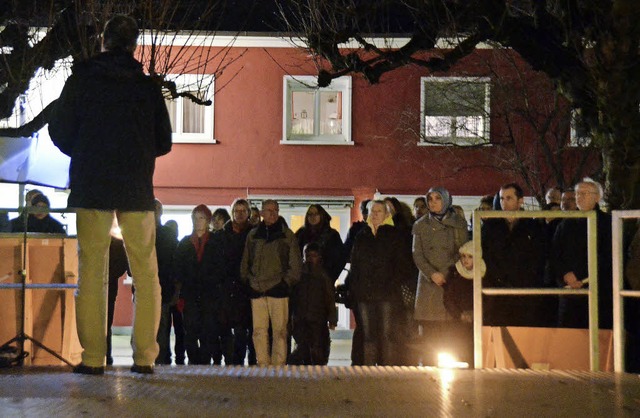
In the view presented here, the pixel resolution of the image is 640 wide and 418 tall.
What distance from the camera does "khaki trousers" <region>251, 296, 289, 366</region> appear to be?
39.6 feet

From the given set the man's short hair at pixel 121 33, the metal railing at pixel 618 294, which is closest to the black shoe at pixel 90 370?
the man's short hair at pixel 121 33

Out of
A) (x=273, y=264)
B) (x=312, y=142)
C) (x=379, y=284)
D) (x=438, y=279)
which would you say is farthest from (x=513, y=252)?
Answer: (x=312, y=142)

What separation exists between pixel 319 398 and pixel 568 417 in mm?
1289

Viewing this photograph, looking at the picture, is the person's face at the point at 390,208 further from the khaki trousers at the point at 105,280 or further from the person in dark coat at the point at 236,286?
the khaki trousers at the point at 105,280

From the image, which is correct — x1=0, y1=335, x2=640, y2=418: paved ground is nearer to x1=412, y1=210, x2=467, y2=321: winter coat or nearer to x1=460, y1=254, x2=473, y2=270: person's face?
x1=460, y1=254, x2=473, y2=270: person's face

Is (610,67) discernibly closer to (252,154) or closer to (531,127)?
(531,127)

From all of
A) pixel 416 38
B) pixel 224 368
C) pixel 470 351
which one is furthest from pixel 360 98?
pixel 224 368

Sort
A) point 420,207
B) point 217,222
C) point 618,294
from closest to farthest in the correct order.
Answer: point 618,294, point 217,222, point 420,207

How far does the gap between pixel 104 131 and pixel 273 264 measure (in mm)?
5861

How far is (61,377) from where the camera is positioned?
20.6 ft

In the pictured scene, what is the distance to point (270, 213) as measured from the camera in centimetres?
1216

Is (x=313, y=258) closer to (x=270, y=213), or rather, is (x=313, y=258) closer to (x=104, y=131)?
(x=270, y=213)

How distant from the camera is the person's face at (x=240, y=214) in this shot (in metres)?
12.6

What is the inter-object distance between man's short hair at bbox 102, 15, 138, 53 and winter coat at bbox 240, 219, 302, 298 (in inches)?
232
